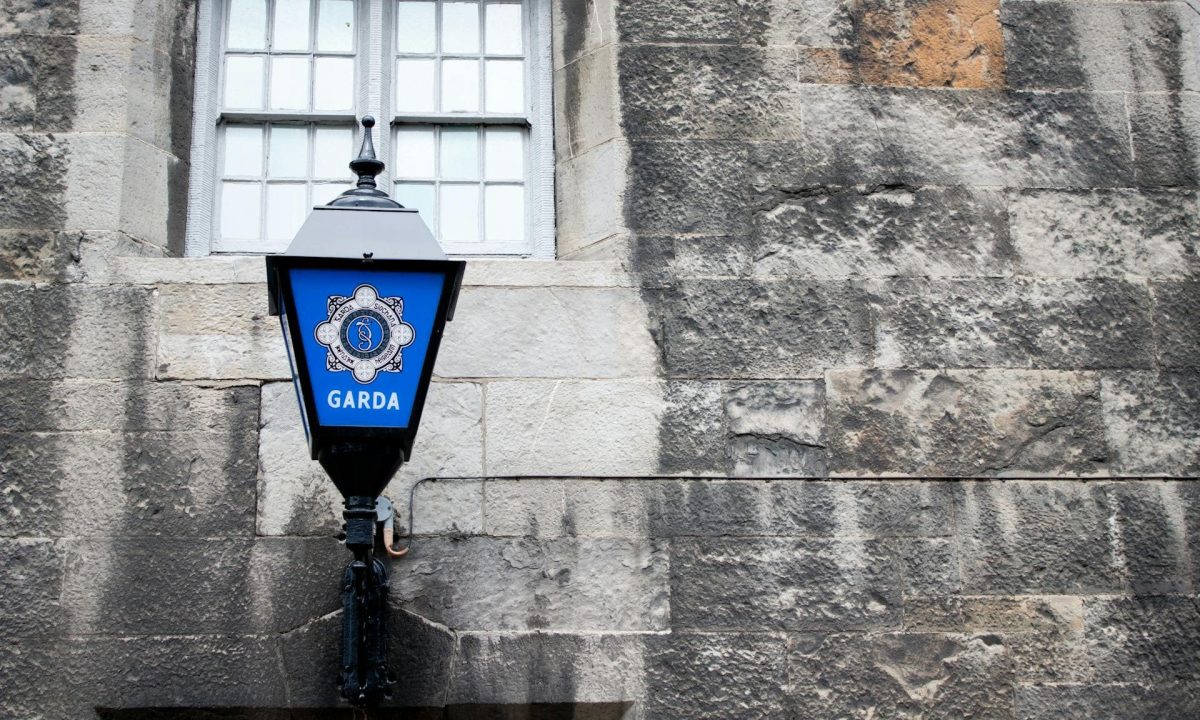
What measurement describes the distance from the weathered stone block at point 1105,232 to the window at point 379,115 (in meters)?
1.57

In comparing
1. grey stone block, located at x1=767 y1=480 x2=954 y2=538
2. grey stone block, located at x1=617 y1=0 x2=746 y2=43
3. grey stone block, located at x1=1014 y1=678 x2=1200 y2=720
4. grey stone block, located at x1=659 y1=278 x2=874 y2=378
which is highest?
grey stone block, located at x1=617 y1=0 x2=746 y2=43

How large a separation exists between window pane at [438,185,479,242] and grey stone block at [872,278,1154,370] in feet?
4.50

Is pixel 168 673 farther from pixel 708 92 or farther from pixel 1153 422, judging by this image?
pixel 1153 422

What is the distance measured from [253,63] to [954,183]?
95.5 inches

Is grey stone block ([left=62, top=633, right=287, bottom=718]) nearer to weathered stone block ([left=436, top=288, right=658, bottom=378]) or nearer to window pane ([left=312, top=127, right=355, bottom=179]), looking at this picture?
weathered stone block ([left=436, top=288, right=658, bottom=378])

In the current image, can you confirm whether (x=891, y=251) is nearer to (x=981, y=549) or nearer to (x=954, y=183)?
(x=954, y=183)

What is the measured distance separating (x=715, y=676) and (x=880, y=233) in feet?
5.02

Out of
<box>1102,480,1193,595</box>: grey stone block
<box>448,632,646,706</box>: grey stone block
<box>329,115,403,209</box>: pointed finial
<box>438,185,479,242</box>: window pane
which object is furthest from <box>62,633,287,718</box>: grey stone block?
<box>1102,480,1193,595</box>: grey stone block

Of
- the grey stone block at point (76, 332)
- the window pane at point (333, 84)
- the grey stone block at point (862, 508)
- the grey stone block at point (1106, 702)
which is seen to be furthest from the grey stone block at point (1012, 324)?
the grey stone block at point (76, 332)

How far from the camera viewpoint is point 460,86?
538 cm

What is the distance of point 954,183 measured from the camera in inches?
199

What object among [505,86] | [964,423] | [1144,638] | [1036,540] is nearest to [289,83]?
[505,86]

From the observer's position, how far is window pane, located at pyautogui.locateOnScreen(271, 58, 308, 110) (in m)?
5.32

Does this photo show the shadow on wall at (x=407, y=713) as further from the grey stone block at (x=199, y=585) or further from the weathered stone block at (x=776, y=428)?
the weathered stone block at (x=776, y=428)
